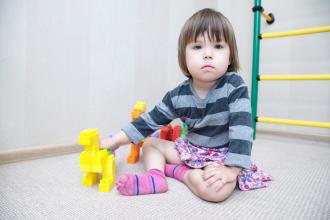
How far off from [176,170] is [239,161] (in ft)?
0.64

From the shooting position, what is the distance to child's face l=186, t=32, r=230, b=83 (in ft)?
2.11

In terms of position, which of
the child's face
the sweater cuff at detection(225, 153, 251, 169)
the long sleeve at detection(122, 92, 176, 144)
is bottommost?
the sweater cuff at detection(225, 153, 251, 169)

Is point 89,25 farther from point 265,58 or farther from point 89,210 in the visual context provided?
point 265,58

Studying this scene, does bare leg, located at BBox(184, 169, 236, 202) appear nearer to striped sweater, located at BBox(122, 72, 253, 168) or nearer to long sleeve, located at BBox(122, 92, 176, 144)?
striped sweater, located at BBox(122, 72, 253, 168)

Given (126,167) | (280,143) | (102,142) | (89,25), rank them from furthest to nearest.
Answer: (280,143)
(89,25)
(126,167)
(102,142)

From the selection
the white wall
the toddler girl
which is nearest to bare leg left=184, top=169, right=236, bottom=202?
the toddler girl

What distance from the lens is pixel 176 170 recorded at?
0.71 meters

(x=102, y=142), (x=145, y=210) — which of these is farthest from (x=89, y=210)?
(x=102, y=142)

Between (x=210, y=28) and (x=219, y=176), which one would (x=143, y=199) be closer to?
(x=219, y=176)

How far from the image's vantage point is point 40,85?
892 mm

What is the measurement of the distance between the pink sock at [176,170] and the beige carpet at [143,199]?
20 mm

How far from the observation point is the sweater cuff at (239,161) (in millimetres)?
578

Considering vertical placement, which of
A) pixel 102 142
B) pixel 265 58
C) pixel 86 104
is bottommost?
pixel 102 142

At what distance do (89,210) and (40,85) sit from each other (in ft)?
1.81
